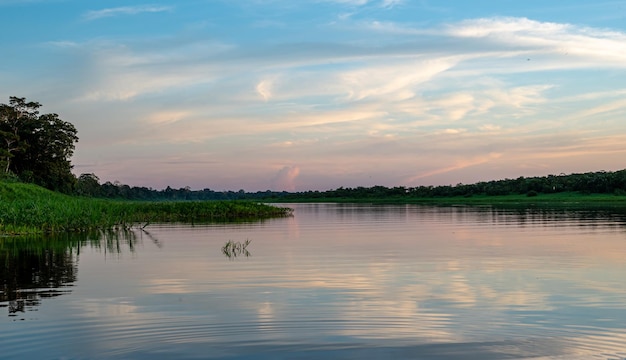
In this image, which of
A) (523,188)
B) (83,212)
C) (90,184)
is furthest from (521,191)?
(83,212)

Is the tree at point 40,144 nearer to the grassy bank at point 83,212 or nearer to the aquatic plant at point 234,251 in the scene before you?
the grassy bank at point 83,212

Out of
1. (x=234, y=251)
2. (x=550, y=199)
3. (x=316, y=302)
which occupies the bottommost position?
(x=316, y=302)

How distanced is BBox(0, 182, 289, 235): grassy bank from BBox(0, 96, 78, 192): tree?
2730cm

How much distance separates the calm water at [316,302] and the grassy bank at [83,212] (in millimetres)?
9045

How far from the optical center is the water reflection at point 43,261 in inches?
693

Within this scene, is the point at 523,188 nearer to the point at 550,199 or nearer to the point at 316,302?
the point at 550,199

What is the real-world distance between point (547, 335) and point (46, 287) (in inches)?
525

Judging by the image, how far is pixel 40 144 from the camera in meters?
87.3

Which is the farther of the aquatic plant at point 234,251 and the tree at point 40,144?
the tree at point 40,144

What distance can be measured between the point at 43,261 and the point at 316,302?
1355 cm

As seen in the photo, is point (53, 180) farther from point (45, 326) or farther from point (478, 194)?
point (478, 194)

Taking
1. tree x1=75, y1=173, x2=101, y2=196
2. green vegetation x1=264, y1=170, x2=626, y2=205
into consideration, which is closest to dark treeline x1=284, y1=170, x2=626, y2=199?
green vegetation x1=264, y1=170, x2=626, y2=205

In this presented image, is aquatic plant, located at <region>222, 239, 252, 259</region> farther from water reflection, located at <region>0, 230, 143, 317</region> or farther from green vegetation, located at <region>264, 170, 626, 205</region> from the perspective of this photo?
green vegetation, located at <region>264, 170, 626, 205</region>

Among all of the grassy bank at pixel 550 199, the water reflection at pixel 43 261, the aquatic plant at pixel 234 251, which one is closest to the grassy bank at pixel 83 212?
the water reflection at pixel 43 261
